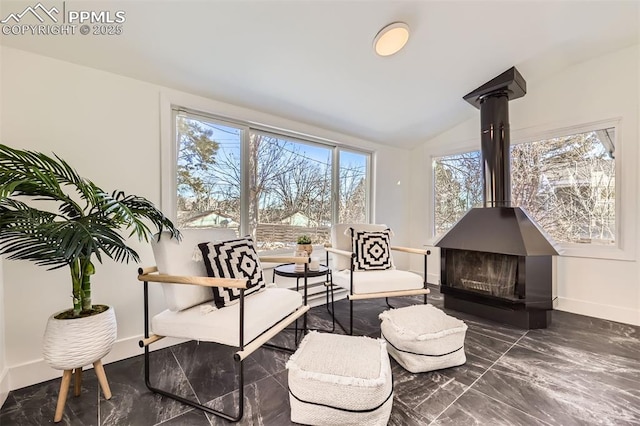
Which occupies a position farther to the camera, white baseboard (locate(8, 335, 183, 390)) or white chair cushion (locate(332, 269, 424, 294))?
white chair cushion (locate(332, 269, 424, 294))

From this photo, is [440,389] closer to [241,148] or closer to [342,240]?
[342,240]

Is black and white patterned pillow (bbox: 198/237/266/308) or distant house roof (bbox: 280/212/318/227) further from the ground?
distant house roof (bbox: 280/212/318/227)

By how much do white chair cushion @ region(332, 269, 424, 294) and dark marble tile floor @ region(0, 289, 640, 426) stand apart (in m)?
0.57

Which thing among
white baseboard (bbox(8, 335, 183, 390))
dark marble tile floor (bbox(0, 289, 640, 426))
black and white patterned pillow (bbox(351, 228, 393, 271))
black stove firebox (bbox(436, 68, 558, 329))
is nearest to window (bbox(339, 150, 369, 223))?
black and white patterned pillow (bbox(351, 228, 393, 271))

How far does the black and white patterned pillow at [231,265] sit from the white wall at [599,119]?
318cm

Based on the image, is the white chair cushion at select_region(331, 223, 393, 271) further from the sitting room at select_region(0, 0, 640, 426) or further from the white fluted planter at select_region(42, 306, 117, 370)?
the white fluted planter at select_region(42, 306, 117, 370)

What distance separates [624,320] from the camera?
2545 millimetres

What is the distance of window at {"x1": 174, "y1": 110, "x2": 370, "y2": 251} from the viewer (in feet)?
7.66

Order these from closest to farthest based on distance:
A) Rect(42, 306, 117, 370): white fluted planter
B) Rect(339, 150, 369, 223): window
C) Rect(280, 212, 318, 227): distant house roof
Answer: Rect(42, 306, 117, 370): white fluted planter < Rect(280, 212, 318, 227): distant house roof < Rect(339, 150, 369, 223): window

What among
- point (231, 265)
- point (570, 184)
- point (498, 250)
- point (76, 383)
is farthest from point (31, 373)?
point (570, 184)

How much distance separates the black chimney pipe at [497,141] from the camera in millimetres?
2697

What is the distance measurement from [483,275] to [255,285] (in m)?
2.22

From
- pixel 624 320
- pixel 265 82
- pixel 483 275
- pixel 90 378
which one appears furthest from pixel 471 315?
pixel 90 378

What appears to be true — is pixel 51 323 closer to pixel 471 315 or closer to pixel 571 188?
pixel 471 315
